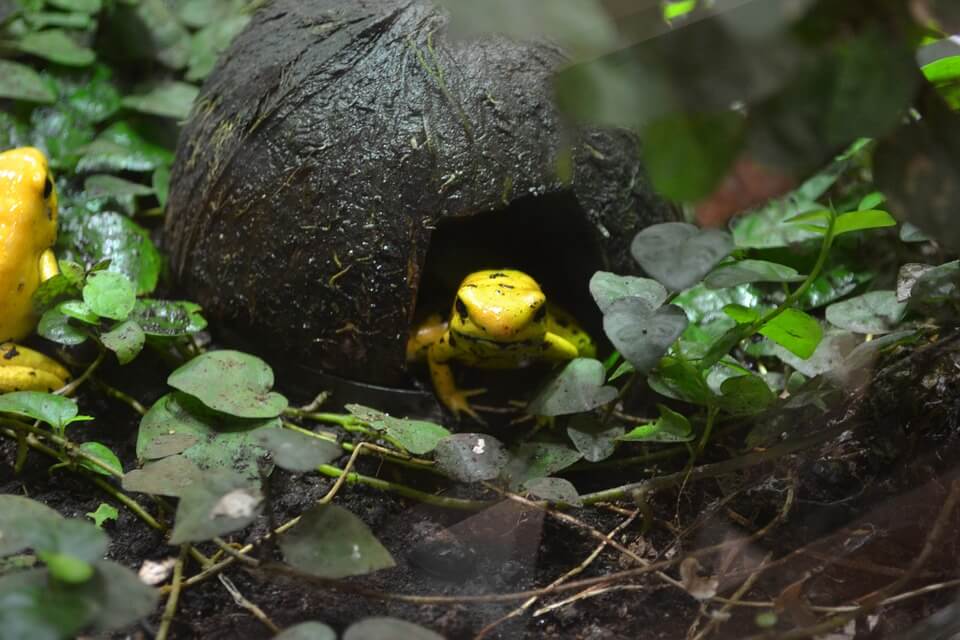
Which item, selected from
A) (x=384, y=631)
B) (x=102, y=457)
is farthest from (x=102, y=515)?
(x=384, y=631)

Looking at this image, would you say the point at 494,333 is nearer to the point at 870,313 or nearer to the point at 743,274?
the point at 743,274

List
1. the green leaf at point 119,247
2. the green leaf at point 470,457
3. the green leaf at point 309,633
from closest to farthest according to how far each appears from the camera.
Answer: the green leaf at point 309,633
the green leaf at point 470,457
the green leaf at point 119,247

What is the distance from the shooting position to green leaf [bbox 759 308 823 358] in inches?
88.0

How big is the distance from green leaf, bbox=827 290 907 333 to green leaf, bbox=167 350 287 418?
5.43ft

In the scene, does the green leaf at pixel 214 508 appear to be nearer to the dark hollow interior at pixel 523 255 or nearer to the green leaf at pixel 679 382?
the green leaf at pixel 679 382

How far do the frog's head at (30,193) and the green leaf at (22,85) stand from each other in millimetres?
552

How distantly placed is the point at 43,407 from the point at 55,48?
2.20 m

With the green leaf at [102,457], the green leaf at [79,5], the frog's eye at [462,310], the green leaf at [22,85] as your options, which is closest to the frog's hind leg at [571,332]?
the frog's eye at [462,310]

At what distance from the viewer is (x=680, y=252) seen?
5.47ft

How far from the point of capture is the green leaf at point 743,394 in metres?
2.25

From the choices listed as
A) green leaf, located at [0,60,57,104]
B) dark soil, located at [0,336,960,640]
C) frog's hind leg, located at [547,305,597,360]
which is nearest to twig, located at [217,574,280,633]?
dark soil, located at [0,336,960,640]

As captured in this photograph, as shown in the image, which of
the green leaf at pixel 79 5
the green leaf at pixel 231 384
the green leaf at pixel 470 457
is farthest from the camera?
the green leaf at pixel 79 5

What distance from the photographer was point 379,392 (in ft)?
9.42

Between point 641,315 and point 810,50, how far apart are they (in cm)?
91
